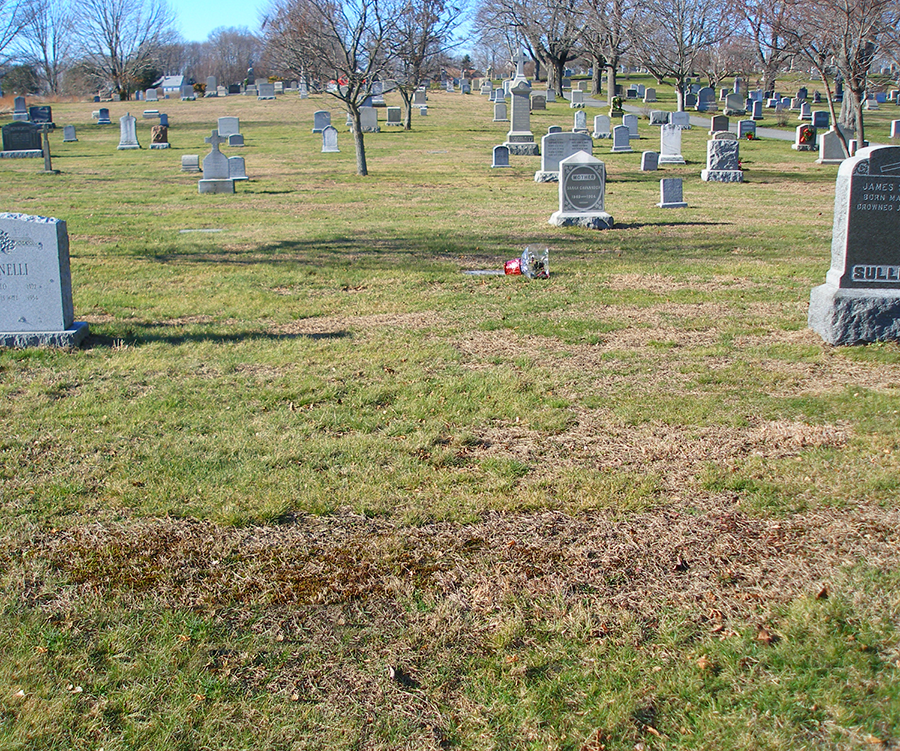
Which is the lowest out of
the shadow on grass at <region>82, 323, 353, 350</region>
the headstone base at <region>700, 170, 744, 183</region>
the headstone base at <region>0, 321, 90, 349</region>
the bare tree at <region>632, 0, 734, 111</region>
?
the shadow on grass at <region>82, 323, 353, 350</region>

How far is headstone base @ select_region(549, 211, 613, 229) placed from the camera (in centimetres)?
1427

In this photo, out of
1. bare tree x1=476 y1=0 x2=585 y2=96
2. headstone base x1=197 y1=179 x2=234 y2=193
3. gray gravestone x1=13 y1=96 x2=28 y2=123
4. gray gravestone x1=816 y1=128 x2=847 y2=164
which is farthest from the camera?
bare tree x1=476 y1=0 x2=585 y2=96

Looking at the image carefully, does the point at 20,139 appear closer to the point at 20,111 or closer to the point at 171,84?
the point at 20,111

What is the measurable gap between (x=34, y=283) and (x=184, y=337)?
1.31 m

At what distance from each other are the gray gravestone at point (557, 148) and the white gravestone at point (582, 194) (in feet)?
20.5

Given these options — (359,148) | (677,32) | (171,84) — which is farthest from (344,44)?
(171,84)

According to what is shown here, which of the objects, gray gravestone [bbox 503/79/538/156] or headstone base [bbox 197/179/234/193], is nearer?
headstone base [bbox 197/179/234/193]

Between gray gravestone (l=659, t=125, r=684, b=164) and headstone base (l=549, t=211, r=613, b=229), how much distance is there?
12198 millimetres

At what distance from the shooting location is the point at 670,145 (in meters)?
25.5

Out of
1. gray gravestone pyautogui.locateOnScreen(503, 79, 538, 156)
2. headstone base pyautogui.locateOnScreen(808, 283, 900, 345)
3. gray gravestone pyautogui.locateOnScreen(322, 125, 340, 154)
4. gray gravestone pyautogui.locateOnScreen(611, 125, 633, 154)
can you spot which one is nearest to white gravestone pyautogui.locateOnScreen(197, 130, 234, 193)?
gray gravestone pyautogui.locateOnScreen(322, 125, 340, 154)

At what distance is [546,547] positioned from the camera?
4.02m

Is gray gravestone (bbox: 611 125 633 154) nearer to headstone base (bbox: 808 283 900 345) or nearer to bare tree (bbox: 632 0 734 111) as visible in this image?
bare tree (bbox: 632 0 734 111)

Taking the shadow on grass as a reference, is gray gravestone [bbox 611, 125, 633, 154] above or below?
above

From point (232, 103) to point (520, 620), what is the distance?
5642cm
